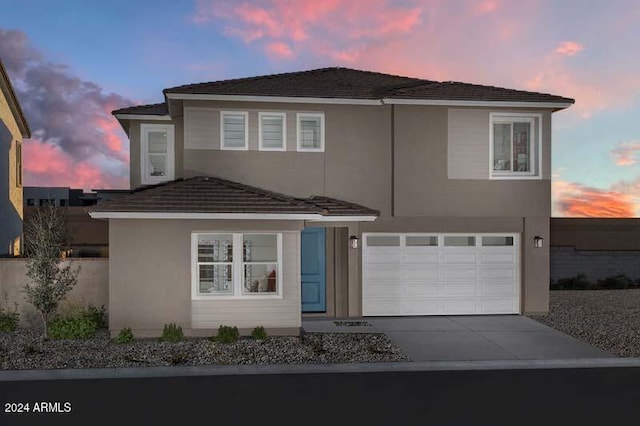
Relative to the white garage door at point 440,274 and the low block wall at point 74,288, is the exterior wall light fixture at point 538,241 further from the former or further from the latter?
the low block wall at point 74,288

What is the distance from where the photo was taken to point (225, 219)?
11.2m

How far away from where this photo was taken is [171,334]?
10.8 meters

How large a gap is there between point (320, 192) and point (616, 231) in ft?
50.3

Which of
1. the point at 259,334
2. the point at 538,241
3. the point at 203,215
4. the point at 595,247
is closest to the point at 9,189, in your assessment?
the point at 203,215

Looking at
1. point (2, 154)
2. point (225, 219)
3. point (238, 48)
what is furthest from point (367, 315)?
point (2, 154)

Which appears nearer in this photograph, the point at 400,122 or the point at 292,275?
the point at 292,275

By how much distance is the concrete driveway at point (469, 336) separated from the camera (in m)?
9.98

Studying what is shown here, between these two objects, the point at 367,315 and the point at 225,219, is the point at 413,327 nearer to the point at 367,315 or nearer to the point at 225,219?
the point at 367,315

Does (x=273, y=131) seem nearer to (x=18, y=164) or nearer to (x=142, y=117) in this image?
(x=142, y=117)

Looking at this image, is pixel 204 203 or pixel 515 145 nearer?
pixel 204 203

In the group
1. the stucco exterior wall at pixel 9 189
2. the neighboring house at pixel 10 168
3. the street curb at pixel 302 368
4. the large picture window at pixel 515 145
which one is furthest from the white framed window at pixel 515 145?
the stucco exterior wall at pixel 9 189

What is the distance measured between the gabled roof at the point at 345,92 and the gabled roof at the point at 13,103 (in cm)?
747

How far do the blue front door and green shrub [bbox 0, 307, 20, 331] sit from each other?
678cm

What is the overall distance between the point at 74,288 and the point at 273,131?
6.11 metres
